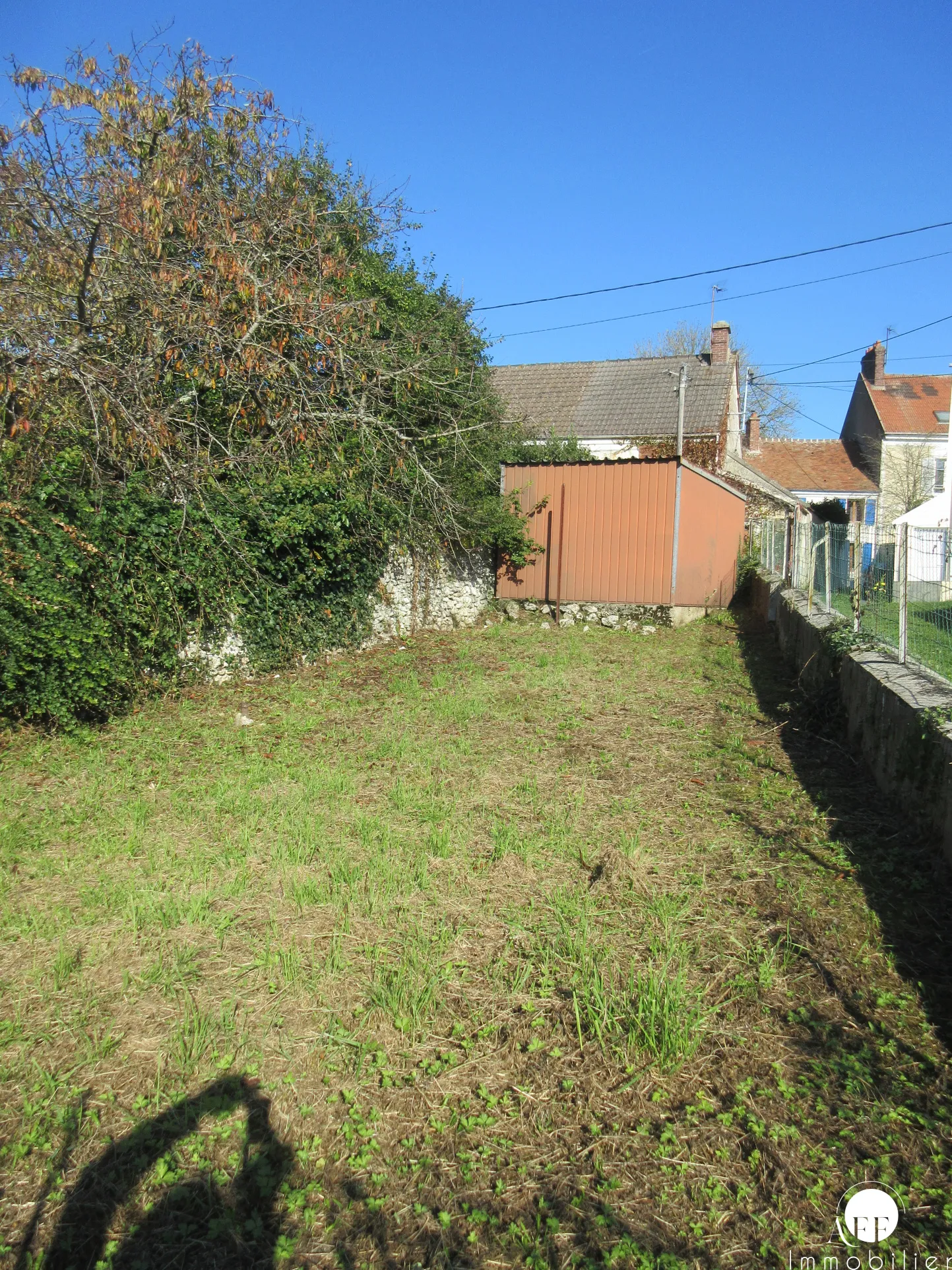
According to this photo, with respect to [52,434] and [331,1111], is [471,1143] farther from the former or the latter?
[52,434]

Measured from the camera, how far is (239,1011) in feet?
10.9

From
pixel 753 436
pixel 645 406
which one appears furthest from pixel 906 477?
pixel 645 406

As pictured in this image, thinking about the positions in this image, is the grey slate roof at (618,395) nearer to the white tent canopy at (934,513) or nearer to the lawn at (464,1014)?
the white tent canopy at (934,513)

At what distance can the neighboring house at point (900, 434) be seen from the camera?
32.7 meters

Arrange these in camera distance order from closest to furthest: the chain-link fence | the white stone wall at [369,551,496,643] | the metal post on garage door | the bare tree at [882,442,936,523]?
the chain-link fence < the white stone wall at [369,551,496,643] < the metal post on garage door < the bare tree at [882,442,936,523]

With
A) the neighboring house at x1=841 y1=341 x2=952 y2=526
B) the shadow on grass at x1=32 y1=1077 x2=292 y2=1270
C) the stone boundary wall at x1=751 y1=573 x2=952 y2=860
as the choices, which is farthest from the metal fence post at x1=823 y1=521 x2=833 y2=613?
the neighboring house at x1=841 y1=341 x2=952 y2=526

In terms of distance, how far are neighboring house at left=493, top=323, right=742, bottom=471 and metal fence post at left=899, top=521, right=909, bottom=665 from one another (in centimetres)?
1471

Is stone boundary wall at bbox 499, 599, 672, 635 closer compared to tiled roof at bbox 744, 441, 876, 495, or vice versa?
stone boundary wall at bbox 499, 599, 672, 635

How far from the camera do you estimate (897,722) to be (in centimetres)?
522

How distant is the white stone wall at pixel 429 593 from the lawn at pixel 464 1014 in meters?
5.64

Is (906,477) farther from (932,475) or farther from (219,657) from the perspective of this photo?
(219,657)

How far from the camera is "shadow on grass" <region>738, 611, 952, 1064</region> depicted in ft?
11.4

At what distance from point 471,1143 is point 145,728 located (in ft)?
17.6

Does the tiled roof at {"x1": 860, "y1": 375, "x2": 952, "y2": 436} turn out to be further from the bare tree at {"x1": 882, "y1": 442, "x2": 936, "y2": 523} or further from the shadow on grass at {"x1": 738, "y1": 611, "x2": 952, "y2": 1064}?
the shadow on grass at {"x1": 738, "y1": 611, "x2": 952, "y2": 1064}
